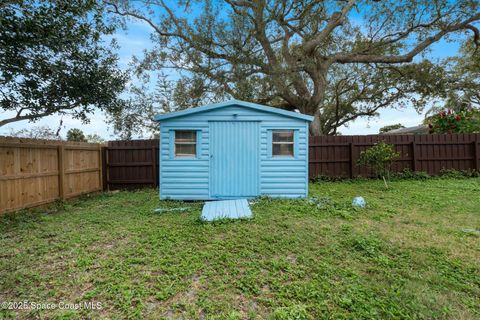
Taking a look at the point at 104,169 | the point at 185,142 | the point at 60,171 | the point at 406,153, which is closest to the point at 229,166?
the point at 185,142

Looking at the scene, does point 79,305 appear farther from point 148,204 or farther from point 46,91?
point 46,91

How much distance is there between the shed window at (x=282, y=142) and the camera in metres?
5.97

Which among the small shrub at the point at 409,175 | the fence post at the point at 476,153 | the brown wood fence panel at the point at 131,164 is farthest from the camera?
the fence post at the point at 476,153

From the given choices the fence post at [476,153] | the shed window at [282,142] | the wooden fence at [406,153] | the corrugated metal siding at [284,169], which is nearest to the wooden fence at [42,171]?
the corrugated metal siding at [284,169]

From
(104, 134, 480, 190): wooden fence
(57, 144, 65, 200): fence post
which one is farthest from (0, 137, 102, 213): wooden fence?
(104, 134, 480, 190): wooden fence

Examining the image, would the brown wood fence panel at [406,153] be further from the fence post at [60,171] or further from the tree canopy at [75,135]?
the tree canopy at [75,135]

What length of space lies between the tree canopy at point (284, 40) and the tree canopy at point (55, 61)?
14.3 feet

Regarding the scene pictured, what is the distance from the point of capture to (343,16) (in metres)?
A: 9.50

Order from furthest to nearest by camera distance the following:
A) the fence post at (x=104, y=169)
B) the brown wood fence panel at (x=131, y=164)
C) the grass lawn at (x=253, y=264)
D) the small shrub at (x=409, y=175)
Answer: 1. the small shrub at (x=409, y=175)
2. the brown wood fence panel at (x=131, y=164)
3. the fence post at (x=104, y=169)
4. the grass lawn at (x=253, y=264)

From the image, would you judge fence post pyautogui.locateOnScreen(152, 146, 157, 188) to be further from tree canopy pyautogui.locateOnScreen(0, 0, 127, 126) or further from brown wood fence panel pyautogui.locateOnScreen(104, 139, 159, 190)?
tree canopy pyautogui.locateOnScreen(0, 0, 127, 126)

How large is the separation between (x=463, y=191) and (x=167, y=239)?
7540mm

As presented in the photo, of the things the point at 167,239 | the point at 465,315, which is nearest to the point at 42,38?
the point at 167,239

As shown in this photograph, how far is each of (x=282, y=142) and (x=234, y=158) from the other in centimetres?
128

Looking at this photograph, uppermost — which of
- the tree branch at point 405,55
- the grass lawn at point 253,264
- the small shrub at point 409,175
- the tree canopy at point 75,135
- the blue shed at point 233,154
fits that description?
the tree branch at point 405,55
